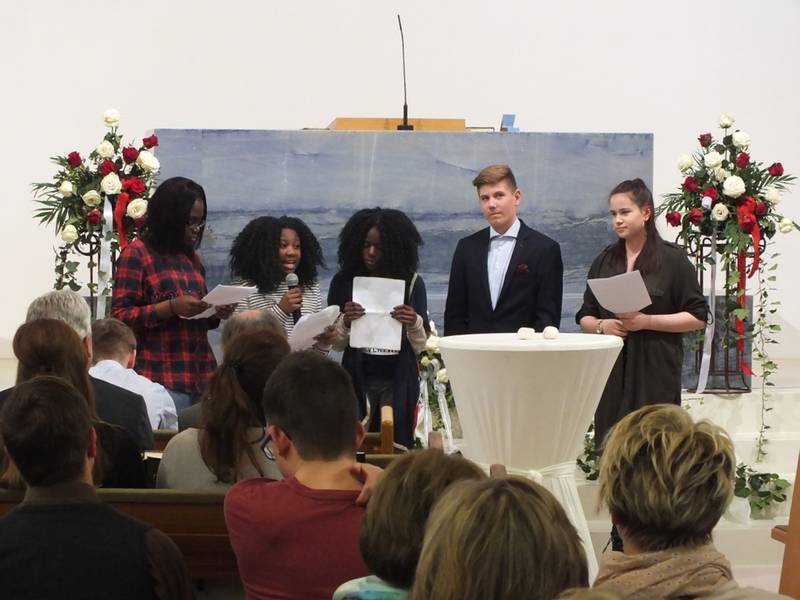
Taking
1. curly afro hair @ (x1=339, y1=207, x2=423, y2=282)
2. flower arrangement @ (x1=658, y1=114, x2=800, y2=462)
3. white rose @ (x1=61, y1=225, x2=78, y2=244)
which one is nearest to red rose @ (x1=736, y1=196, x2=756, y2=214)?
flower arrangement @ (x1=658, y1=114, x2=800, y2=462)

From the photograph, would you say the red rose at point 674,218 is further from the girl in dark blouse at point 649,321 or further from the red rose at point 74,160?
the red rose at point 74,160

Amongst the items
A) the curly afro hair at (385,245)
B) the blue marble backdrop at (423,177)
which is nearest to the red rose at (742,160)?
the blue marble backdrop at (423,177)

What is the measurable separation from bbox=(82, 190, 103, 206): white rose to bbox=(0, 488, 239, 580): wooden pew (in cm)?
316

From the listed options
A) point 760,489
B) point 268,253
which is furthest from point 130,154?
point 760,489

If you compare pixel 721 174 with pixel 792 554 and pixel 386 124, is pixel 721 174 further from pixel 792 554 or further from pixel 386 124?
pixel 792 554

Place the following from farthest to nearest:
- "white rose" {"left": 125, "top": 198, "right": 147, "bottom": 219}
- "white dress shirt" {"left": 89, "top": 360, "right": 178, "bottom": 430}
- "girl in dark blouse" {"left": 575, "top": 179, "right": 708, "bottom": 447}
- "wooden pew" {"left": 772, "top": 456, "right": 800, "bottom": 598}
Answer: "white rose" {"left": 125, "top": 198, "right": 147, "bottom": 219}, "girl in dark blouse" {"left": 575, "top": 179, "right": 708, "bottom": 447}, "white dress shirt" {"left": 89, "top": 360, "right": 178, "bottom": 430}, "wooden pew" {"left": 772, "top": 456, "right": 800, "bottom": 598}

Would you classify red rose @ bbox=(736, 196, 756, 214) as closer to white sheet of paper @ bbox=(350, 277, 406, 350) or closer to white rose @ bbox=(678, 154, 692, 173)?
white rose @ bbox=(678, 154, 692, 173)

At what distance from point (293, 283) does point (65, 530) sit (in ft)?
9.38

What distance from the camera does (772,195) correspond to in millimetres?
5695

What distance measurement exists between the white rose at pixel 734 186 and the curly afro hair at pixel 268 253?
195cm

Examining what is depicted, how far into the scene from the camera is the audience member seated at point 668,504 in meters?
1.86

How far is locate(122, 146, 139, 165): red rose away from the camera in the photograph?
558 cm

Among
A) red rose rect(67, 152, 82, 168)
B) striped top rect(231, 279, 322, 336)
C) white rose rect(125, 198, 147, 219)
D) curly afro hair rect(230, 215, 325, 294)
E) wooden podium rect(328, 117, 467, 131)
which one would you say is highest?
wooden podium rect(328, 117, 467, 131)

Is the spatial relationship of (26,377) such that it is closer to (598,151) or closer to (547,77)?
(598,151)
